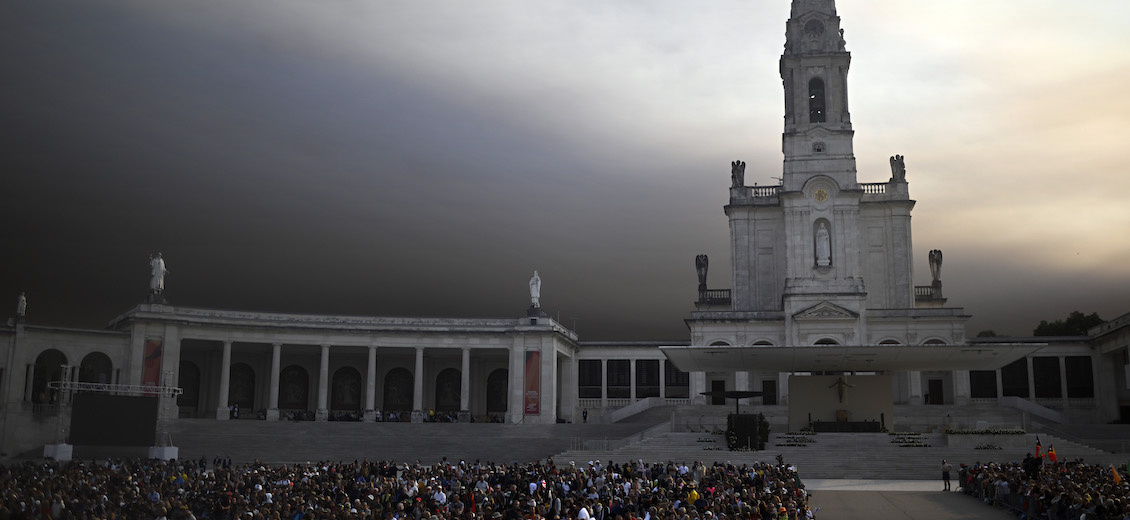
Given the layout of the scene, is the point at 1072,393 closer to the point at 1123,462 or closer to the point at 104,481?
the point at 1123,462

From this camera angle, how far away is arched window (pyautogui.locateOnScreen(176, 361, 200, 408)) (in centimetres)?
6769

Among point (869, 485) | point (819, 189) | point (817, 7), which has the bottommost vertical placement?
point (869, 485)

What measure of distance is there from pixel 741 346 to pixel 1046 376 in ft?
81.5

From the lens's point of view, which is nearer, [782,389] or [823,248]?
[782,389]

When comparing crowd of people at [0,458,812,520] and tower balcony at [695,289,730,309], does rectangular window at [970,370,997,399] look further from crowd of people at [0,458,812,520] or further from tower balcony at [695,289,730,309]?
crowd of people at [0,458,812,520]

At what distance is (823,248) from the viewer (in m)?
68.4

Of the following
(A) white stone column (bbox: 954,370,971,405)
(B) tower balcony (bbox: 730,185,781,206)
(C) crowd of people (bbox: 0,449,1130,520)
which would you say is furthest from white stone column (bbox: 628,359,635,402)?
(C) crowd of people (bbox: 0,449,1130,520)

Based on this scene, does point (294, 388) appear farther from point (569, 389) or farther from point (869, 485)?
point (869, 485)

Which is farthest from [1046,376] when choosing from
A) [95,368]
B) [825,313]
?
[95,368]

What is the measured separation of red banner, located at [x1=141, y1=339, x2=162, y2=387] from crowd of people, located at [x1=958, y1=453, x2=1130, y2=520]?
4346 centimetres

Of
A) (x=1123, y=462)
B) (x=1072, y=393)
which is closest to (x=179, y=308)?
(x=1123, y=462)

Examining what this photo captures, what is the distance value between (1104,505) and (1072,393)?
48.7 m

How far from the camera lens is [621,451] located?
4531 centimetres

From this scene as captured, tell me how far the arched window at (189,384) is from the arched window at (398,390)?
1292 centimetres
